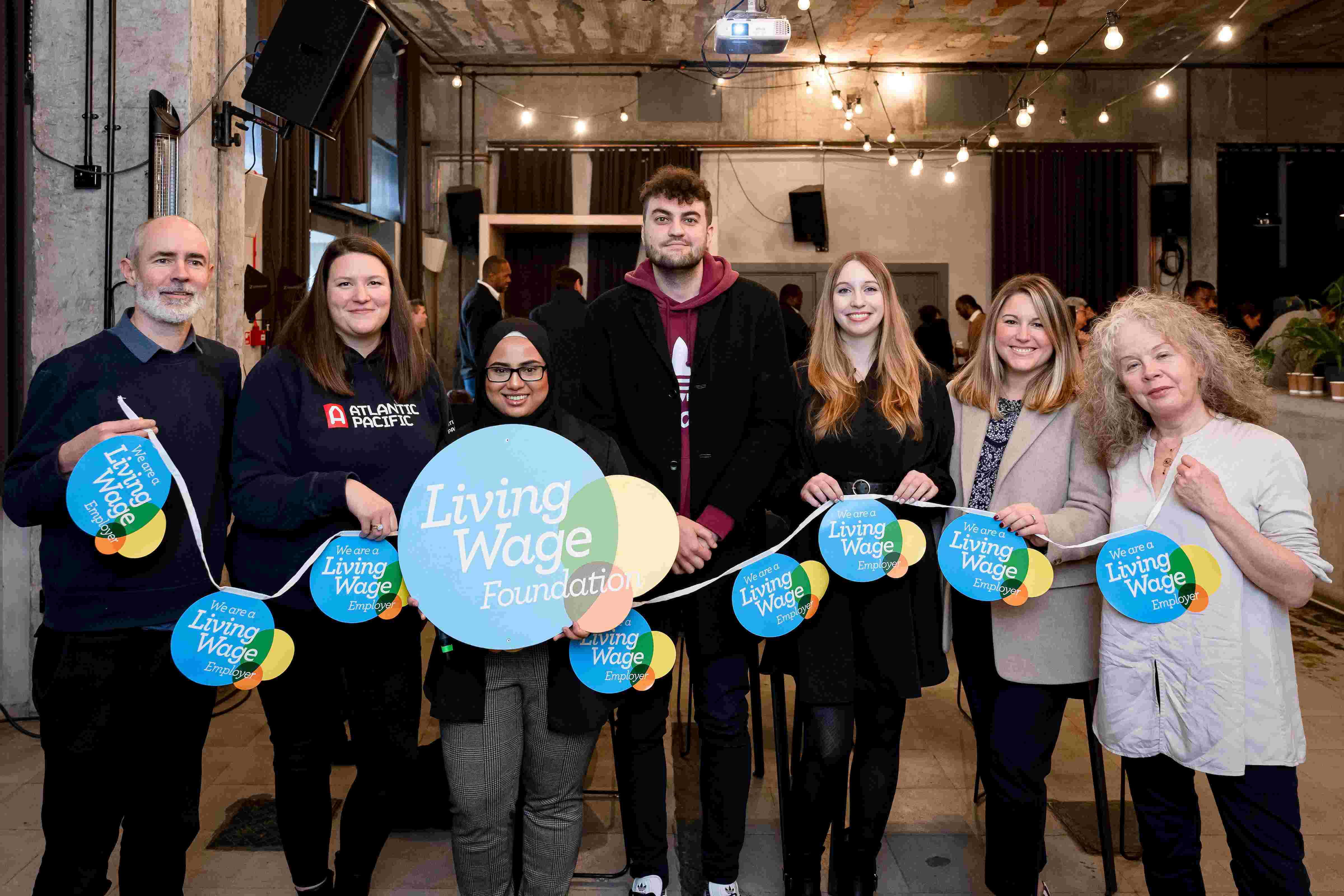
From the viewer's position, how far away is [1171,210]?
8.85 metres

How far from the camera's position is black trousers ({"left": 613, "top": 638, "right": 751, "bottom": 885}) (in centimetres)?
203

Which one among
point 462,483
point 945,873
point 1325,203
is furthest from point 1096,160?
point 462,483

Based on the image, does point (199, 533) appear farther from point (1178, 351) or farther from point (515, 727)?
point (1178, 351)

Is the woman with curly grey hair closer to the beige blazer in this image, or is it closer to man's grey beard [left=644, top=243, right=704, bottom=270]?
the beige blazer

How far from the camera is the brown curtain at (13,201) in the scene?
9.80ft

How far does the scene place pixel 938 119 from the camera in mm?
8992

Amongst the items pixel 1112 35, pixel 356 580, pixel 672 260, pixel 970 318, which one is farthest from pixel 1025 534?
pixel 970 318

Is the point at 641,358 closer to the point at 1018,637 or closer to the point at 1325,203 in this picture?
the point at 1018,637

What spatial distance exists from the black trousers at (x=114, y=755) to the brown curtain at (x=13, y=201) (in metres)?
1.68

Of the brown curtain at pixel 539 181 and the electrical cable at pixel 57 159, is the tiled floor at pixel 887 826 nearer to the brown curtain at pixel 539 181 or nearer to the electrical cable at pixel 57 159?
the electrical cable at pixel 57 159

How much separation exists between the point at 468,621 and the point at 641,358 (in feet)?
2.43

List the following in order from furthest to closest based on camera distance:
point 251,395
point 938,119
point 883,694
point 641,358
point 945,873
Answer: point 938,119
point 945,873
point 641,358
point 883,694
point 251,395

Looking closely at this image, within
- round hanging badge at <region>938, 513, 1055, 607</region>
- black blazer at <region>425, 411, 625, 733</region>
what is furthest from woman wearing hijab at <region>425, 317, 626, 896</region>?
round hanging badge at <region>938, 513, 1055, 607</region>

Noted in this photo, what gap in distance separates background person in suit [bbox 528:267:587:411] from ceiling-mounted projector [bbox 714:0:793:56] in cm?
156
